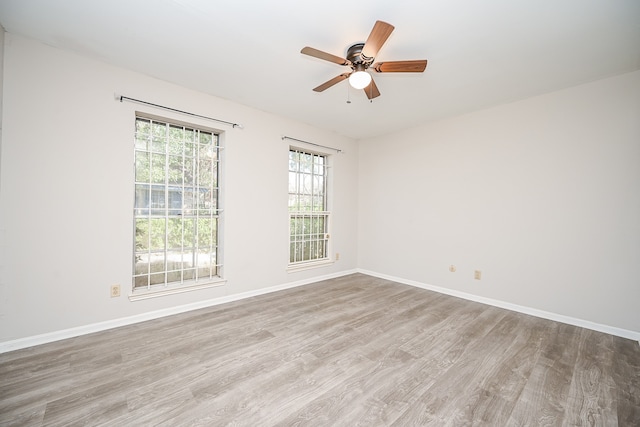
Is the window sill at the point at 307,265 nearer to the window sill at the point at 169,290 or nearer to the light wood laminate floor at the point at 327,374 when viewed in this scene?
the window sill at the point at 169,290

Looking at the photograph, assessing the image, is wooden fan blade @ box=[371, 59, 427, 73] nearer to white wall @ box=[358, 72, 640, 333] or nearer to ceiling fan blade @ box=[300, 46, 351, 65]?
ceiling fan blade @ box=[300, 46, 351, 65]

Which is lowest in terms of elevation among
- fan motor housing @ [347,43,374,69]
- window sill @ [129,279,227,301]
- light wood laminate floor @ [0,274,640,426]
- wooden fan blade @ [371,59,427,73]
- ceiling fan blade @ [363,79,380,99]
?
light wood laminate floor @ [0,274,640,426]

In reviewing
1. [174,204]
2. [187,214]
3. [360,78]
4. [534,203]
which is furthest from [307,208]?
[534,203]

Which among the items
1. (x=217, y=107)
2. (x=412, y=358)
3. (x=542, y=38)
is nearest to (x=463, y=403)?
(x=412, y=358)

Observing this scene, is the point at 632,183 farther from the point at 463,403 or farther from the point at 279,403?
the point at 279,403

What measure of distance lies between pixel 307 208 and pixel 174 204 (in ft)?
6.68

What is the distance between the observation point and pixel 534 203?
3102mm

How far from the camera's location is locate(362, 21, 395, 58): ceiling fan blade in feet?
5.41

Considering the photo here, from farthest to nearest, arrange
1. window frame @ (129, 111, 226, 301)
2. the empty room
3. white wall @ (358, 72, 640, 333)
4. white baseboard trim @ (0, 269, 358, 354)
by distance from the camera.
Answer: window frame @ (129, 111, 226, 301) < white wall @ (358, 72, 640, 333) < white baseboard trim @ (0, 269, 358, 354) < the empty room

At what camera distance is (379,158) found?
15.6 feet

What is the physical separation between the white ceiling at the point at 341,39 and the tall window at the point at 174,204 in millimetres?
664

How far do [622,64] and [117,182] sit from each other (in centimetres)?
496

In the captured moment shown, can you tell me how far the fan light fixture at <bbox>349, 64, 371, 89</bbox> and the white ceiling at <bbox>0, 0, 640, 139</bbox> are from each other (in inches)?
8.4

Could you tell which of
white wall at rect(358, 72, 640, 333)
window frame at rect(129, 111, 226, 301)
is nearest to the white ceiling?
white wall at rect(358, 72, 640, 333)
